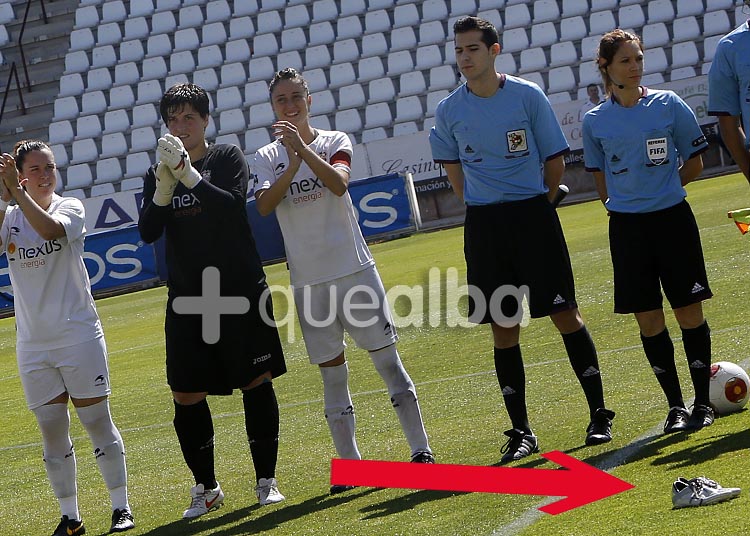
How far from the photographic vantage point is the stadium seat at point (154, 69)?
2548 centimetres

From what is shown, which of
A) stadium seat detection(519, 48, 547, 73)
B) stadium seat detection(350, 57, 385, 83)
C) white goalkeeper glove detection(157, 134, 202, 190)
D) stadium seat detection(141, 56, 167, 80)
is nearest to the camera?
white goalkeeper glove detection(157, 134, 202, 190)

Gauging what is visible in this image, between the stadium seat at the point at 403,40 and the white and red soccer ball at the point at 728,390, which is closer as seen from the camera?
the white and red soccer ball at the point at 728,390

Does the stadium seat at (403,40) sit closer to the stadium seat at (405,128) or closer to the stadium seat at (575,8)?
the stadium seat at (405,128)

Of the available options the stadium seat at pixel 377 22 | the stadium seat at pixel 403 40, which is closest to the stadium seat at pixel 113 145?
the stadium seat at pixel 377 22

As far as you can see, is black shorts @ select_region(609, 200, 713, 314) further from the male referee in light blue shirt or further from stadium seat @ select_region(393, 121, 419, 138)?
stadium seat @ select_region(393, 121, 419, 138)

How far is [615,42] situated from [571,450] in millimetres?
1876

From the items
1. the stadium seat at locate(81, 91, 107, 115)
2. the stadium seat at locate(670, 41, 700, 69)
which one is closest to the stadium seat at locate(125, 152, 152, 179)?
the stadium seat at locate(81, 91, 107, 115)

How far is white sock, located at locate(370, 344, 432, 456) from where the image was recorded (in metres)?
5.63

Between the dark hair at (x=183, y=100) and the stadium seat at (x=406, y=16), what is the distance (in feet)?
67.2

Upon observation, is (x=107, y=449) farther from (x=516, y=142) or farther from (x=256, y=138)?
(x=256, y=138)

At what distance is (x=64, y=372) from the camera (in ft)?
18.2

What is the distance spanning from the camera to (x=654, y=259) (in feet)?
18.1

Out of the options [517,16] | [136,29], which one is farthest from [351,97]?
[136,29]

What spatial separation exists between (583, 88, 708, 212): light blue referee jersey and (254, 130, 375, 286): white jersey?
4.13 ft
